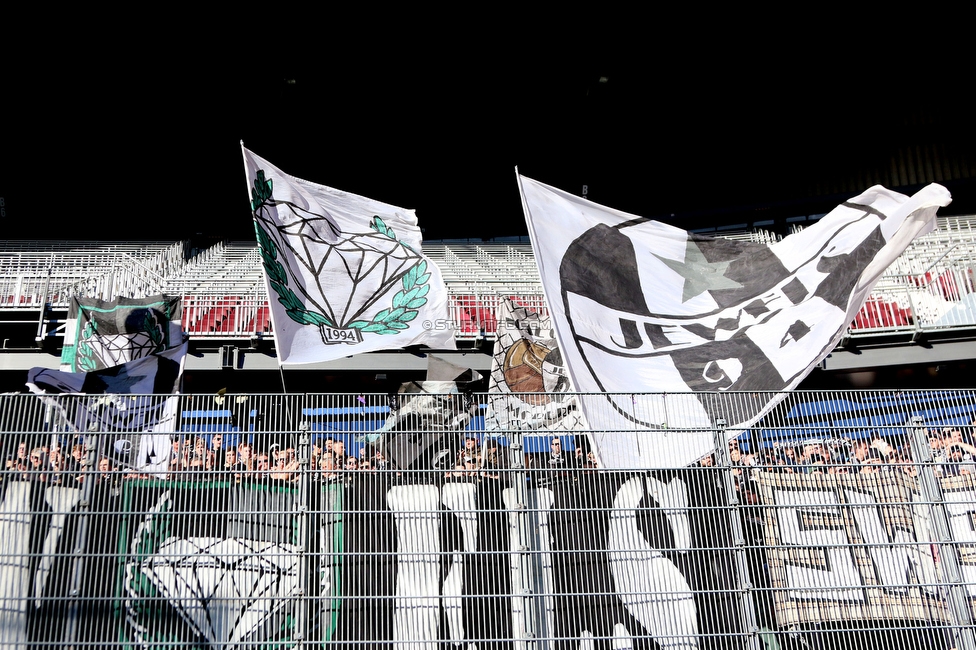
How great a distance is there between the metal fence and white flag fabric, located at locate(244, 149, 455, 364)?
Answer: 1.56 metres

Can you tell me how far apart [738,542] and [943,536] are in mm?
1908

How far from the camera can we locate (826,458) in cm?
798

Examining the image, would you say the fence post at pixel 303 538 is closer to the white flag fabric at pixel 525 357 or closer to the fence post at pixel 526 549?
the fence post at pixel 526 549

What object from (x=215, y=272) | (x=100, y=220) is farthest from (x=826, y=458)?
(x=100, y=220)

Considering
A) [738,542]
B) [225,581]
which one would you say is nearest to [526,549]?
[738,542]

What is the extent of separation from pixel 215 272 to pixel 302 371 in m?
5.35

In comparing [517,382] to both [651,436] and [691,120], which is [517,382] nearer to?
[651,436]

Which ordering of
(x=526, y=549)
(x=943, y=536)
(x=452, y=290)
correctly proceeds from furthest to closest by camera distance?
1. (x=452, y=290)
2. (x=943, y=536)
3. (x=526, y=549)

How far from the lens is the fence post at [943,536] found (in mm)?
7477

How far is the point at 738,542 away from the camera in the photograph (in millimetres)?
7660

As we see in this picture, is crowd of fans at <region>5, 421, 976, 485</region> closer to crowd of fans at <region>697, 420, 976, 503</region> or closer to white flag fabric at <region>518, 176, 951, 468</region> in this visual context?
crowd of fans at <region>697, 420, 976, 503</region>

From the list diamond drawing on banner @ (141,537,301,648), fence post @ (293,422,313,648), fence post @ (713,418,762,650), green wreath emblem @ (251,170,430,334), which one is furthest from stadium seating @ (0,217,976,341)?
diamond drawing on banner @ (141,537,301,648)

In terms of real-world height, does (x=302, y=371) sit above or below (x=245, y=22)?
below

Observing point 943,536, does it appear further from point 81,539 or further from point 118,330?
point 118,330
